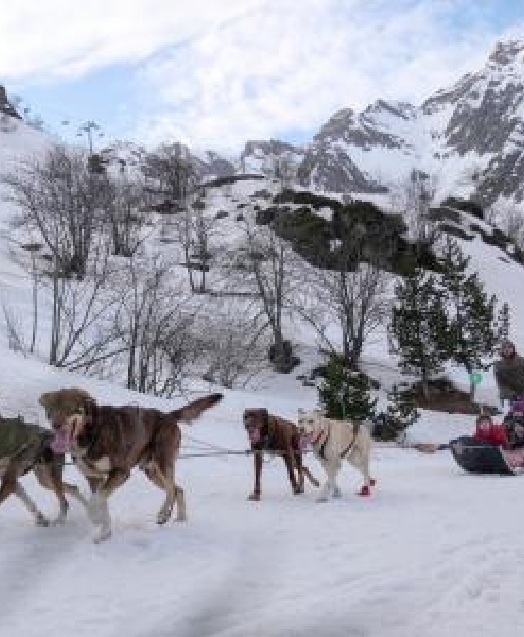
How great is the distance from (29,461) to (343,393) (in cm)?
1479

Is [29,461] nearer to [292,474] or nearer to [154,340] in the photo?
[292,474]

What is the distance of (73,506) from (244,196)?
4222 centimetres

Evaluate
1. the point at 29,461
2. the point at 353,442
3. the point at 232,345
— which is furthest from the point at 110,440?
the point at 232,345

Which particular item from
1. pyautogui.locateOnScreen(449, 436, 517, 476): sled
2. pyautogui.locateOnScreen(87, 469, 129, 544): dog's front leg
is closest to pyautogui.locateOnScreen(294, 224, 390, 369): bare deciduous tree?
pyautogui.locateOnScreen(449, 436, 517, 476): sled

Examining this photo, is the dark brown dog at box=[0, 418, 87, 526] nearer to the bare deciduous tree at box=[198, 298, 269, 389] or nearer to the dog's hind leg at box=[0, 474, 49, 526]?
the dog's hind leg at box=[0, 474, 49, 526]

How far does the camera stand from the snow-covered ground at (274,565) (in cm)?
512

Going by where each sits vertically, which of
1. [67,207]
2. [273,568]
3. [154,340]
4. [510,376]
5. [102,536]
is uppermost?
[67,207]

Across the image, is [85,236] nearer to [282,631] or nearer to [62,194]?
[62,194]

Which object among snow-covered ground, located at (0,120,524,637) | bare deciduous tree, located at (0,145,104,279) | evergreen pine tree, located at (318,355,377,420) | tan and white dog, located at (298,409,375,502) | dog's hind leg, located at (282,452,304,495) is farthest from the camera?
bare deciduous tree, located at (0,145,104,279)

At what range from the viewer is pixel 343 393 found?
859 inches

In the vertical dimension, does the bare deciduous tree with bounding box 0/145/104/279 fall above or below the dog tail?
above

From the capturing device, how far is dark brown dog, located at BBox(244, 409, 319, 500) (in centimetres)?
1009

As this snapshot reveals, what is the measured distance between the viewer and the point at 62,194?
33938 mm

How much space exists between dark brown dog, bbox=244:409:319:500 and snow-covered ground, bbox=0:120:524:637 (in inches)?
11.0
